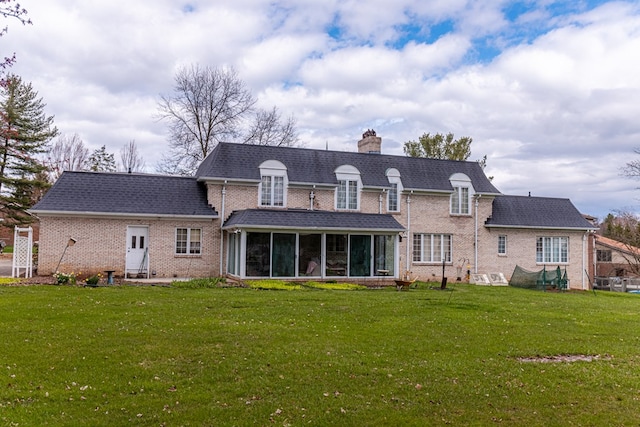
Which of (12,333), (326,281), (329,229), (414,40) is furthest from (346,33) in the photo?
(12,333)

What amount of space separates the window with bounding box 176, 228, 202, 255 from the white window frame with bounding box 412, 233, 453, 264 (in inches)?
436

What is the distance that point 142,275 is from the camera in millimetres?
21250

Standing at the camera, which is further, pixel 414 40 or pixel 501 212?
pixel 501 212

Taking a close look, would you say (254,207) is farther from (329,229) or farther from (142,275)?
(142,275)

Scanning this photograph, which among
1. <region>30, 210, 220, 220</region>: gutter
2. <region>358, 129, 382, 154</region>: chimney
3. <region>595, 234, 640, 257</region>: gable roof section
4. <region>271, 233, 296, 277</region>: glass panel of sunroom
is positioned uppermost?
<region>358, 129, 382, 154</region>: chimney

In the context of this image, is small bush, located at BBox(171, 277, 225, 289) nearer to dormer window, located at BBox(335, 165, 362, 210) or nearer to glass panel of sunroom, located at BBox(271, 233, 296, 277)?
glass panel of sunroom, located at BBox(271, 233, 296, 277)

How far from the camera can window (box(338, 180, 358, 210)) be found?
2516 centimetres

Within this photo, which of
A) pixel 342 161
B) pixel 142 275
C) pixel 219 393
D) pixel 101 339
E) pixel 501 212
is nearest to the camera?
pixel 219 393

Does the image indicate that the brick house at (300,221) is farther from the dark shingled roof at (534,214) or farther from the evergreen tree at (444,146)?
the evergreen tree at (444,146)

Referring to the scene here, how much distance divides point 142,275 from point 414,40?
1428 centimetres

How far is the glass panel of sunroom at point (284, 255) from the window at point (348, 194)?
169 inches

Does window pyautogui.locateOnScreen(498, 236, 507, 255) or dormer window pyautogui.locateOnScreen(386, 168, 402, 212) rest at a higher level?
dormer window pyautogui.locateOnScreen(386, 168, 402, 212)

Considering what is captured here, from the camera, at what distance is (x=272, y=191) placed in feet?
78.6

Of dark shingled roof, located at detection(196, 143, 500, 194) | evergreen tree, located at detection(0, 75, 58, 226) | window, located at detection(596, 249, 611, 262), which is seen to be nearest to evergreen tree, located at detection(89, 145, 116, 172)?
evergreen tree, located at detection(0, 75, 58, 226)
